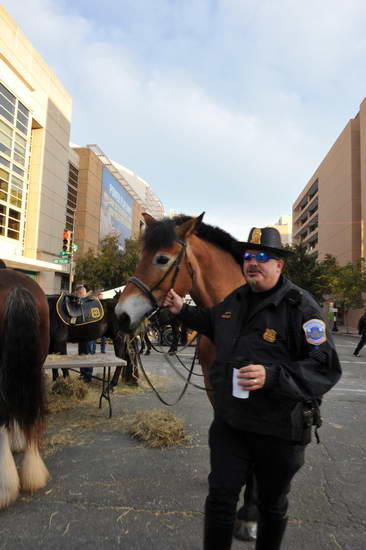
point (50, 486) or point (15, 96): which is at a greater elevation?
point (15, 96)

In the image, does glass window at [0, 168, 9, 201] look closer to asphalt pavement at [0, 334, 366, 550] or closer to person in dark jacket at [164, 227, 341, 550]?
asphalt pavement at [0, 334, 366, 550]

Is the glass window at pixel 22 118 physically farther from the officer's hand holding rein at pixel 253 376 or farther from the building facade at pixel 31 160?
the officer's hand holding rein at pixel 253 376

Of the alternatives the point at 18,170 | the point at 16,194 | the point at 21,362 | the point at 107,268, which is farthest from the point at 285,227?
the point at 21,362

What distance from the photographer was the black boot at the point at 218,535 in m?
1.66

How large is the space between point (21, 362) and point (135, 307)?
1484mm

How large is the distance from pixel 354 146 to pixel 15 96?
137 ft

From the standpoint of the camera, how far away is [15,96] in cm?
2408

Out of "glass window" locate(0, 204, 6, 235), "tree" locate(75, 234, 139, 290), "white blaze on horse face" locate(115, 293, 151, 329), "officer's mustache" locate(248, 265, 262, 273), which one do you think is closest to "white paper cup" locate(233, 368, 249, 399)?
"officer's mustache" locate(248, 265, 262, 273)

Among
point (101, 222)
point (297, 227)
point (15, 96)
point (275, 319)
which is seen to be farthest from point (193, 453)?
point (297, 227)

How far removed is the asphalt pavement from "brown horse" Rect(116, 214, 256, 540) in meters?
0.55

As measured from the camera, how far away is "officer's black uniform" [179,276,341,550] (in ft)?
5.44

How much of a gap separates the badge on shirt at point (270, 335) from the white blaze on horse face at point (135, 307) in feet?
2.98

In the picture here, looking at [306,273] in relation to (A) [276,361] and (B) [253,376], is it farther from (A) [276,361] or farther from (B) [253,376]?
(B) [253,376]

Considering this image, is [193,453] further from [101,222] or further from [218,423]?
[101,222]
